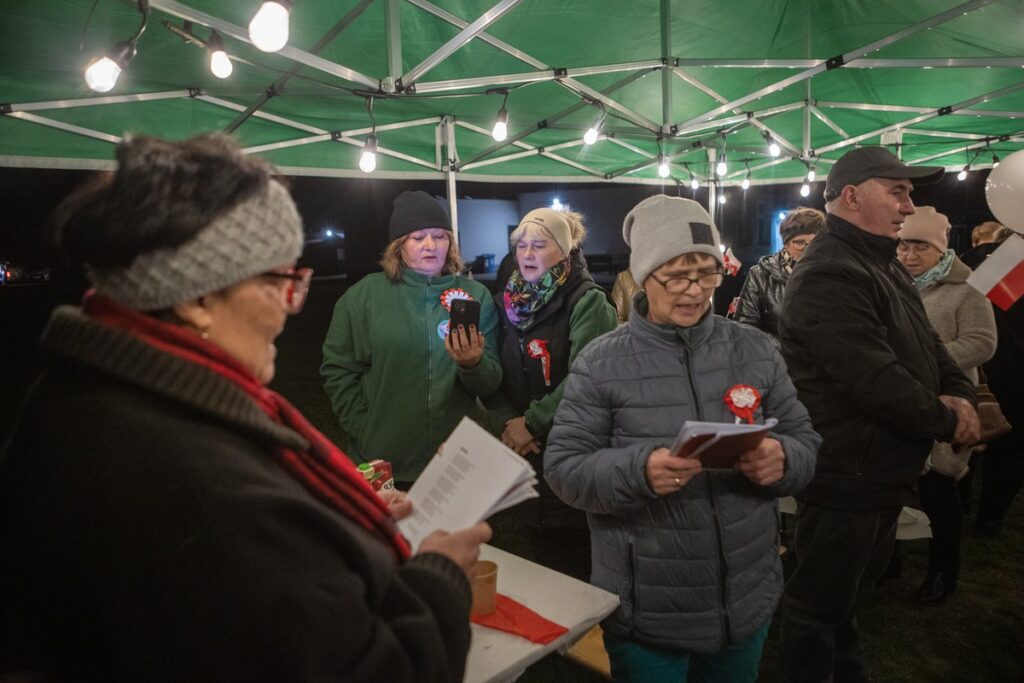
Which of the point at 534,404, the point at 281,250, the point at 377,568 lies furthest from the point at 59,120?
the point at 377,568

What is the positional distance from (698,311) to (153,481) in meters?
1.49

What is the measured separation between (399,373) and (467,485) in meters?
1.50

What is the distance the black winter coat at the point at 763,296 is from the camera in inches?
167

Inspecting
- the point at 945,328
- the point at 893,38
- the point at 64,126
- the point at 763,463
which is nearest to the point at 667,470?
the point at 763,463

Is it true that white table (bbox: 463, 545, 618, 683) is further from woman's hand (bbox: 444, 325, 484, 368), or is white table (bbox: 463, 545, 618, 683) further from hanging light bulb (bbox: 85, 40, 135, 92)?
hanging light bulb (bbox: 85, 40, 135, 92)

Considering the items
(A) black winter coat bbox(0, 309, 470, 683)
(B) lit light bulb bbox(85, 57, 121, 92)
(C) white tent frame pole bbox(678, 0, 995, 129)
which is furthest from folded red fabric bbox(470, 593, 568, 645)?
(C) white tent frame pole bbox(678, 0, 995, 129)

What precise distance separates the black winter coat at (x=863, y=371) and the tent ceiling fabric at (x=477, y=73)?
2.37 metres

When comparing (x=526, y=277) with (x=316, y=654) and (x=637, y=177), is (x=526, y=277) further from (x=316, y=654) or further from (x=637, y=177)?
(x=637, y=177)

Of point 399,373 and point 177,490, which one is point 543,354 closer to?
point 399,373

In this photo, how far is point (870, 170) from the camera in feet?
7.57

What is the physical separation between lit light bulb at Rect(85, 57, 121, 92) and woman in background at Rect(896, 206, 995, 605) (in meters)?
4.13

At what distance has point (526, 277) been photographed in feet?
9.49

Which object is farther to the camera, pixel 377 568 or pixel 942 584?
pixel 942 584

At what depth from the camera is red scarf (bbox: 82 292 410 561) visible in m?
0.88
